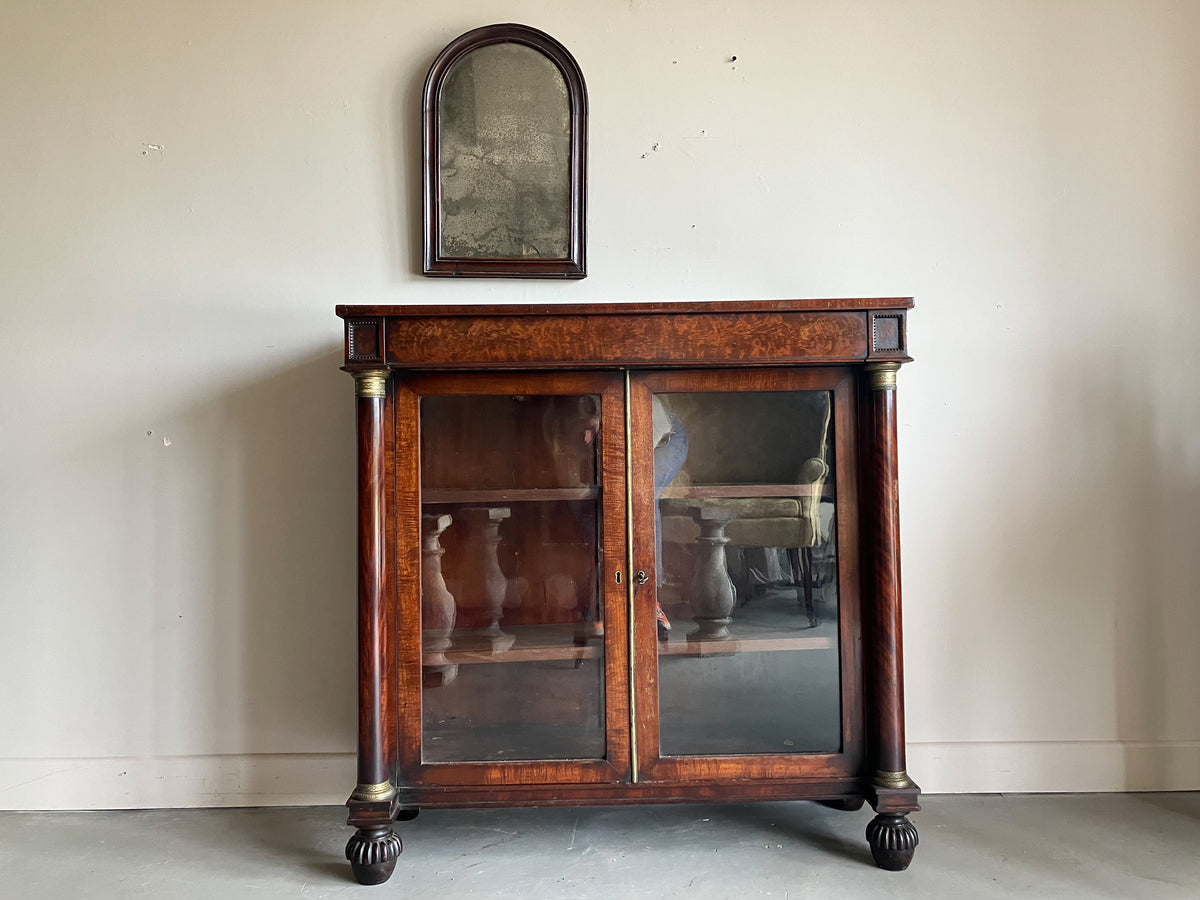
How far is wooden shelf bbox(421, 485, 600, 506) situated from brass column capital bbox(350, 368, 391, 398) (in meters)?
0.22

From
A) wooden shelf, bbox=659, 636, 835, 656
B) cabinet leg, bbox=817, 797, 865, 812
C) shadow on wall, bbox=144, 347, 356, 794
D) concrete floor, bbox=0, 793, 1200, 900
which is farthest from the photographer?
shadow on wall, bbox=144, 347, 356, 794

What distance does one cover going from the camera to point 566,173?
1.86 m

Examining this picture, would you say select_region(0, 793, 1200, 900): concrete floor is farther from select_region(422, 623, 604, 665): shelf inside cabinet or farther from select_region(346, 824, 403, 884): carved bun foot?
select_region(422, 623, 604, 665): shelf inside cabinet

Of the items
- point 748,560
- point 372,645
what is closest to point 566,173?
point 748,560

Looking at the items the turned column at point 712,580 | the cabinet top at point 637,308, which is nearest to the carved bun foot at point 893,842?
the turned column at point 712,580

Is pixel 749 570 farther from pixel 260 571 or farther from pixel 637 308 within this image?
pixel 260 571

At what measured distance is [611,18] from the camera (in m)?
1.88

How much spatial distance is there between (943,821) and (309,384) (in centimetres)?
179

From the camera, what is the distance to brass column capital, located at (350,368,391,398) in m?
1.46

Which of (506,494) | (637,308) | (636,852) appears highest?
(637,308)

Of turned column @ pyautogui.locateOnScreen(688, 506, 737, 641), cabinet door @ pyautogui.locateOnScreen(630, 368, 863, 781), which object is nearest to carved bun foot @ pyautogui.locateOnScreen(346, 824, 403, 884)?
cabinet door @ pyautogui.locateOnScreen(630, 368, 863, 781)

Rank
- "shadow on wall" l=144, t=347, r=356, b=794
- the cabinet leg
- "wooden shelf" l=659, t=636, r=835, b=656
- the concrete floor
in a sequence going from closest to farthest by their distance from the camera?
the concrete floor < "wooden shelf" l=659, t=636, r=835, b=656 < the cabinet leg < "shadow on wall" l=144, t=347, r=356, b=794

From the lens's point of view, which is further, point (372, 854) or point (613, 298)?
point (613, 298)

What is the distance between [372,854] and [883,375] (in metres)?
1.36
